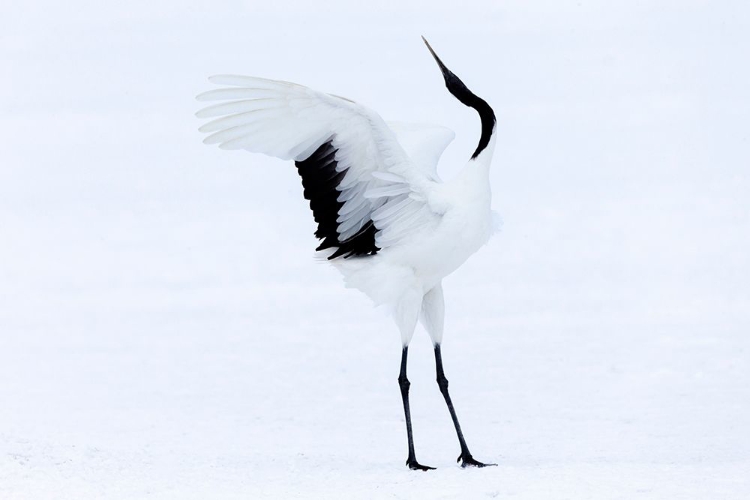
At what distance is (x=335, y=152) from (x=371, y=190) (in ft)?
1.07

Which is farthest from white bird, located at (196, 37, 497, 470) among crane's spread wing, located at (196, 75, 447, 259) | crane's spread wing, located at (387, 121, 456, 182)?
crane's spread wing, located at (387, 121, 456, 182)

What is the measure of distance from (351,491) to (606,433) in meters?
3.28

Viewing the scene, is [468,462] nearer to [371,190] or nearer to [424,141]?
[371,190]

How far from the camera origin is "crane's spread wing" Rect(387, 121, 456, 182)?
899cm

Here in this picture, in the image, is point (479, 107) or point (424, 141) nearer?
point (479, 107)

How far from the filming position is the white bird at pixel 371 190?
7.48 meters

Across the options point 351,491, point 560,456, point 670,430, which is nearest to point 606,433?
point 670,430

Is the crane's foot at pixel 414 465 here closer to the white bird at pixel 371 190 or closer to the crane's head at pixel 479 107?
the white bird at pixel 371 190

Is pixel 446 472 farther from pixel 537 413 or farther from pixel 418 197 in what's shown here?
pixel 537 413

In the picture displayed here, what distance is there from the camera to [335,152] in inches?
304

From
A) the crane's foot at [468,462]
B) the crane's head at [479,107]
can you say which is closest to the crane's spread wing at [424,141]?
the crane's head at [479,107]

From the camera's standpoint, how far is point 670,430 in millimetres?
9594

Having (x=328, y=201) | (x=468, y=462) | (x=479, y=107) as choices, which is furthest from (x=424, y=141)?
(x=468, y=462)

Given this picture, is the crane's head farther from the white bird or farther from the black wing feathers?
the black wing feathers
